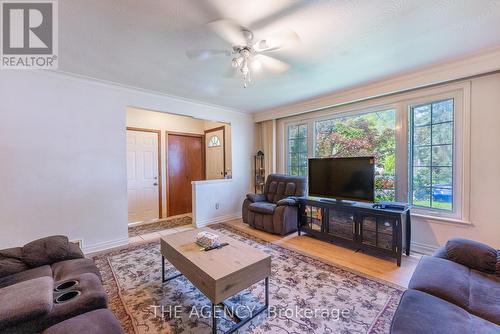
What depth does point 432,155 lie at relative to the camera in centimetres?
297

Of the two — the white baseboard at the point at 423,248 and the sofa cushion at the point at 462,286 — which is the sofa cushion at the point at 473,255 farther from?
the white baseboard at the point at 423,248

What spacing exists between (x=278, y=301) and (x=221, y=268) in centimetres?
72

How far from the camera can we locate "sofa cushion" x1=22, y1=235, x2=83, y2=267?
1744 millimetres

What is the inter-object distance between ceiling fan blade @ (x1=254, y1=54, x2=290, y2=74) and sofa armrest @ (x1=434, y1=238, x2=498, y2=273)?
235cm

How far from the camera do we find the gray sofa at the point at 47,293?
103 cm

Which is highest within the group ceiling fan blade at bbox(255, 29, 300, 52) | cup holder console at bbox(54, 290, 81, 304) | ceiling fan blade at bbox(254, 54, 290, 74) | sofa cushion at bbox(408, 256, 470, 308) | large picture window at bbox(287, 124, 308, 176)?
ceiling fan blade at bbox(254, 54, 290, 74)

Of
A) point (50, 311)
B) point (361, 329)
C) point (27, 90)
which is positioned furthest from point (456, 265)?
point (27, 90)

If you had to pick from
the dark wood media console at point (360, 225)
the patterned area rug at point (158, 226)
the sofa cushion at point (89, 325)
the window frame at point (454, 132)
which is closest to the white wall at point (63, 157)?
the patterned area rug at point (158, 226)

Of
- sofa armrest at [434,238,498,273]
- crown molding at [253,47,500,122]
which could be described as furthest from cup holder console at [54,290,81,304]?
crown molding at [253,47,500,122]

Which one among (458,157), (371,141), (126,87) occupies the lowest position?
(458,157)

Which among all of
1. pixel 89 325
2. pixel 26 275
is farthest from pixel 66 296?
pixel 26 275

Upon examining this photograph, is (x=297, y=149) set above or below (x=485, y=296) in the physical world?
above

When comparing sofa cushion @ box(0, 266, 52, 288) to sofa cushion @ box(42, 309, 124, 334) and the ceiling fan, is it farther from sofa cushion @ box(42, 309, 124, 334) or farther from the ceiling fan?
the ceiling fan

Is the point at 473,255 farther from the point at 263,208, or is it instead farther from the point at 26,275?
the point at 26,275
